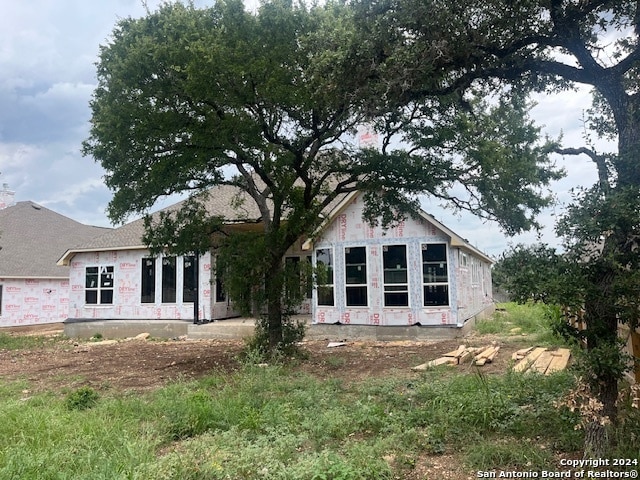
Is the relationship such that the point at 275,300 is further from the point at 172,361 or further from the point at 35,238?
the point at 35,238

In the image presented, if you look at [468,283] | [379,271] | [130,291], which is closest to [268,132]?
[379,271]

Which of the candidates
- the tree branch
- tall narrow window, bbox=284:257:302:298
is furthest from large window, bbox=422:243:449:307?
the tree branch

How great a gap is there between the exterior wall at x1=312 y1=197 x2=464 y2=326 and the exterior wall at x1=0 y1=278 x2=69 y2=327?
1522 cm

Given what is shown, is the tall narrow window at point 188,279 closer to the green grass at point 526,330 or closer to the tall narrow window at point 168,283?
the tall narrow window at point 168,283

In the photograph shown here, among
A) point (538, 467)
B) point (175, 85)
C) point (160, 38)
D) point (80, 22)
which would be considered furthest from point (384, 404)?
point (80, 22)

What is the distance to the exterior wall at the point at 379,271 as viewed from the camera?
1393cm

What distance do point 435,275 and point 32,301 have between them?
19.6 meters

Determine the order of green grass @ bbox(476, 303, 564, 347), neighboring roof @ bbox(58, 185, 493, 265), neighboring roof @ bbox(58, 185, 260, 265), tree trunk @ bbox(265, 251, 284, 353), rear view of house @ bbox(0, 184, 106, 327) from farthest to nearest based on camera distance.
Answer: rear view of house @ bbox(0, 184, 106, 327) < neighboring roof @ bbox(58, 185, 260, 265) < neighboring roof @ bbox(58, 185, 493, 265) < green grass @ bbox(476, 303, 564, 347) < tree trunk @ bbox(265, 251, 284, 353)

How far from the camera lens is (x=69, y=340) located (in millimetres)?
17344

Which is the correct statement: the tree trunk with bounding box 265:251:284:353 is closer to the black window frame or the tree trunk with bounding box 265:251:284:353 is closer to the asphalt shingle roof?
the asphalt shingle roof

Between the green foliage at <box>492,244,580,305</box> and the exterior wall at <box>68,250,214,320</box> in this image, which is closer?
the green foliage at <box>492,244,580,305</box>

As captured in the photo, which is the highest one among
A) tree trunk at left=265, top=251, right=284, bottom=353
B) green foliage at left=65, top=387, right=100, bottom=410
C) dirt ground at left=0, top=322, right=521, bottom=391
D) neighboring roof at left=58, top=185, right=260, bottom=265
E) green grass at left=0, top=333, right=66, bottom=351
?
neighboring roof at left=58, top=185, right=260, bottom=265

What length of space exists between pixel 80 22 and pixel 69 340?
12693mm

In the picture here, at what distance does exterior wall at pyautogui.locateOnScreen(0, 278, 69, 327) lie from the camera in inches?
814
